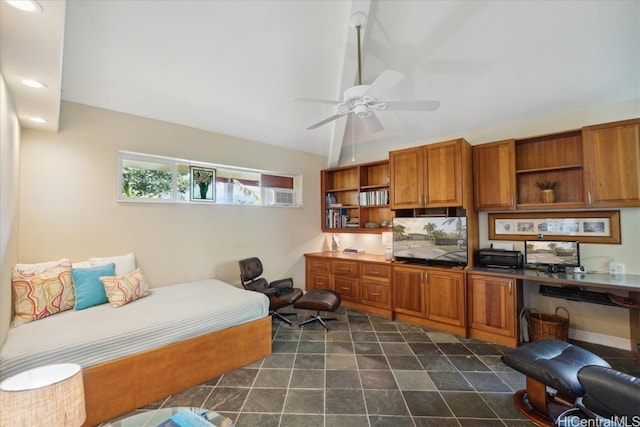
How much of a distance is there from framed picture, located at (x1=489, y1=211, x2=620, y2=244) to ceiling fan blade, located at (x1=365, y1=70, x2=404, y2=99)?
248cm

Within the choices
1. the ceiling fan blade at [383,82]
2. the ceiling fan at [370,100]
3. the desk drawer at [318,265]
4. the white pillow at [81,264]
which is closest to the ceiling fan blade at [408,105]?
the ceiling fan at [370,100]

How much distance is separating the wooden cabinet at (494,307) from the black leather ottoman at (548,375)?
806 millimetres

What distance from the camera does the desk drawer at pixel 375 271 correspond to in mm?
3816

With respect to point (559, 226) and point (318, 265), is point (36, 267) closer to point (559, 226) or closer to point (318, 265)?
point (318, 265)

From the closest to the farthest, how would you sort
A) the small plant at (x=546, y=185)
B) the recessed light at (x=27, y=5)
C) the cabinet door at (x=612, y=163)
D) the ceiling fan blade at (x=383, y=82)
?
the recessed light at (x=27, y=5)
the ceiling fan blade at (x=383, y=82)
the cabinet door at (x=612, y=163)
the small plant at (x=546, y=185)

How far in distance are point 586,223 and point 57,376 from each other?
15.9 ft

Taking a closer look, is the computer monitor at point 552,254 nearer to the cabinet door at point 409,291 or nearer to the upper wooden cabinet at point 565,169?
the upper wooden cabinet at point 565,169

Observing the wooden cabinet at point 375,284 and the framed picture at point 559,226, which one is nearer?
the framed picture at point 559,226

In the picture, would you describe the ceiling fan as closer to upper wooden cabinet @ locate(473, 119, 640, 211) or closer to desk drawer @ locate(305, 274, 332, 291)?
upper wooden cabinet @ locate(473, 119, 640, 211)

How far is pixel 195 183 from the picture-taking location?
3662mm

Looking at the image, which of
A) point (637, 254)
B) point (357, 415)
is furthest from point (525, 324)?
point (357, 415)

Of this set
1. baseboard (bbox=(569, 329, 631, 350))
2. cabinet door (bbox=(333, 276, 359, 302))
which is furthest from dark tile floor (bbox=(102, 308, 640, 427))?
cabinet door (bbox=(333, 276, 359, 302))

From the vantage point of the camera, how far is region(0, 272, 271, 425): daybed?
70.7 inches

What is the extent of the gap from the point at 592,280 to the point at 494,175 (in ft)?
4.74
